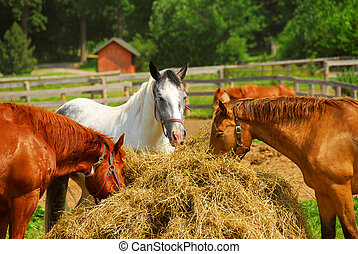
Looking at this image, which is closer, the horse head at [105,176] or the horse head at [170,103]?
the horse head at [105,176]

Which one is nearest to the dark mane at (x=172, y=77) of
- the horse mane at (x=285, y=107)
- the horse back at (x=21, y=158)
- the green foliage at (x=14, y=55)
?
the horse mane at (x=285, y=107)

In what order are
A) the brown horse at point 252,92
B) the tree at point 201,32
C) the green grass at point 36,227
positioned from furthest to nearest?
the tree at point 201,32, the brown horse at point 252,92, the green grass at point 36,227

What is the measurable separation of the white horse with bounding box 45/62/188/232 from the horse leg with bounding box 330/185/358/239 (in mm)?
1489

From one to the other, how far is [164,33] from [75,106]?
3378 cm

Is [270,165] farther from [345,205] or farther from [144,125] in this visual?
[345,205]

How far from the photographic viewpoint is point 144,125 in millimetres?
4348

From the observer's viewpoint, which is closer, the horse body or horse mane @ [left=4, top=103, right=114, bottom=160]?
horse mane @ [left=4, top=103, right=114, bottom=160]

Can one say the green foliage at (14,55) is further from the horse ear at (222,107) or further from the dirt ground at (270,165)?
the horse ear at (222,107)

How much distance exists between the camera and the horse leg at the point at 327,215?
352cm

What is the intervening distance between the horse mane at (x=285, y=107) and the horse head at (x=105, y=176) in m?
1.24

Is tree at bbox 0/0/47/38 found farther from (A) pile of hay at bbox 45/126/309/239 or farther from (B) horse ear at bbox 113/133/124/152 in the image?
(A) pile of hay at bbox 45/126/309/239

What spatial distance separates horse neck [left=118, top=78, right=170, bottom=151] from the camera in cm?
431

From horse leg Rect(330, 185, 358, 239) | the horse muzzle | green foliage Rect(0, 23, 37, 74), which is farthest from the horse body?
green foliage Rect(0, 23, 37, 74)

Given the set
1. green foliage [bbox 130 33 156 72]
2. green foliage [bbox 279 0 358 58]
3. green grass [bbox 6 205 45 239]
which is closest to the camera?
green grass [bbox 6 205 45 239]
